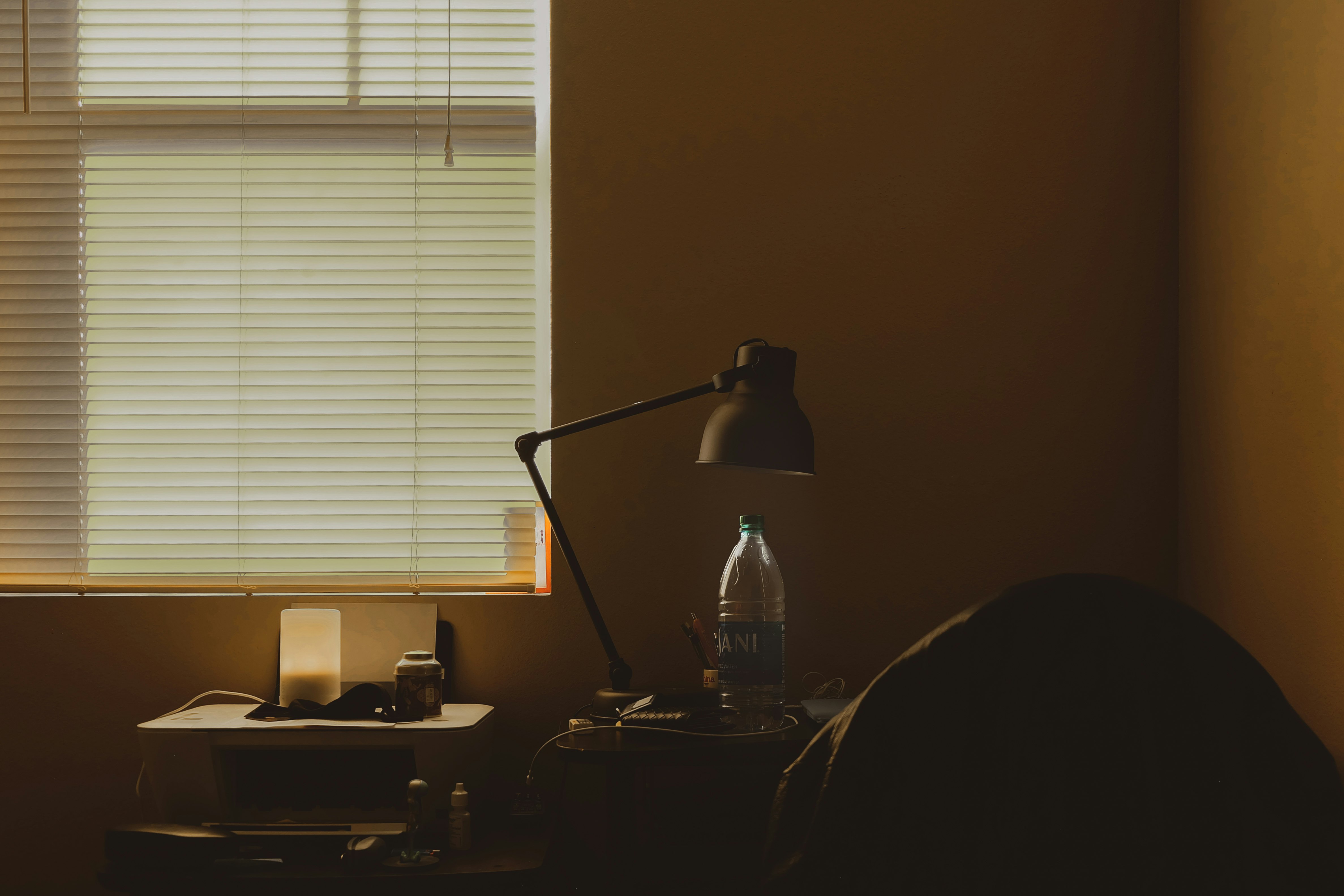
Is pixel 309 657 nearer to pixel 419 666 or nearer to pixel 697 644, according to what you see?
pixel 419 666

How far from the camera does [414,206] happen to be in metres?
1.71

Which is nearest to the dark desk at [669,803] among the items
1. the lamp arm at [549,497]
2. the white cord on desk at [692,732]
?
the white cord on desk at [692,732]

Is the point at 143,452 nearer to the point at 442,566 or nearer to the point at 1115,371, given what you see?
the point at 442,566

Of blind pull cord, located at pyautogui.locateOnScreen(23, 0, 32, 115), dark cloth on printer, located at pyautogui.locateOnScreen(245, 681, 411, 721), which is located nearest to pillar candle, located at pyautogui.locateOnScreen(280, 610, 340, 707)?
dark cloth on printer, located at pyautogui.locateOnScreen(245, 681, 411, 721)

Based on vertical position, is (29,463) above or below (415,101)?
below

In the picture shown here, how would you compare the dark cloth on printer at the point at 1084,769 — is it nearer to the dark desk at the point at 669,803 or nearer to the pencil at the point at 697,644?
the dark desk at the point at 669,803

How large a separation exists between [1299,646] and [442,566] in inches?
58.7

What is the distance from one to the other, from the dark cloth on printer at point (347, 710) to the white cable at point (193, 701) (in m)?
0.14

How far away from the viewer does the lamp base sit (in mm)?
1346

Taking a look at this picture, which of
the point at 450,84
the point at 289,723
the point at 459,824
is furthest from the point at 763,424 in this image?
the point at 450,84

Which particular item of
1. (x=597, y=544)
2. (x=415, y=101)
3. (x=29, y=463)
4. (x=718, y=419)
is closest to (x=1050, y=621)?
(x=718, y=419)

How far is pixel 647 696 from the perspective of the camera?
135cm

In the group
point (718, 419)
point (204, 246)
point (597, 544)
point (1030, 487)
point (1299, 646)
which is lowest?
point (1299, 646)

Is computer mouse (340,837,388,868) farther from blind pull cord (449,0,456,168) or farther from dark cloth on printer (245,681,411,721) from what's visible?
blind pull cord (449,0,456,168)
